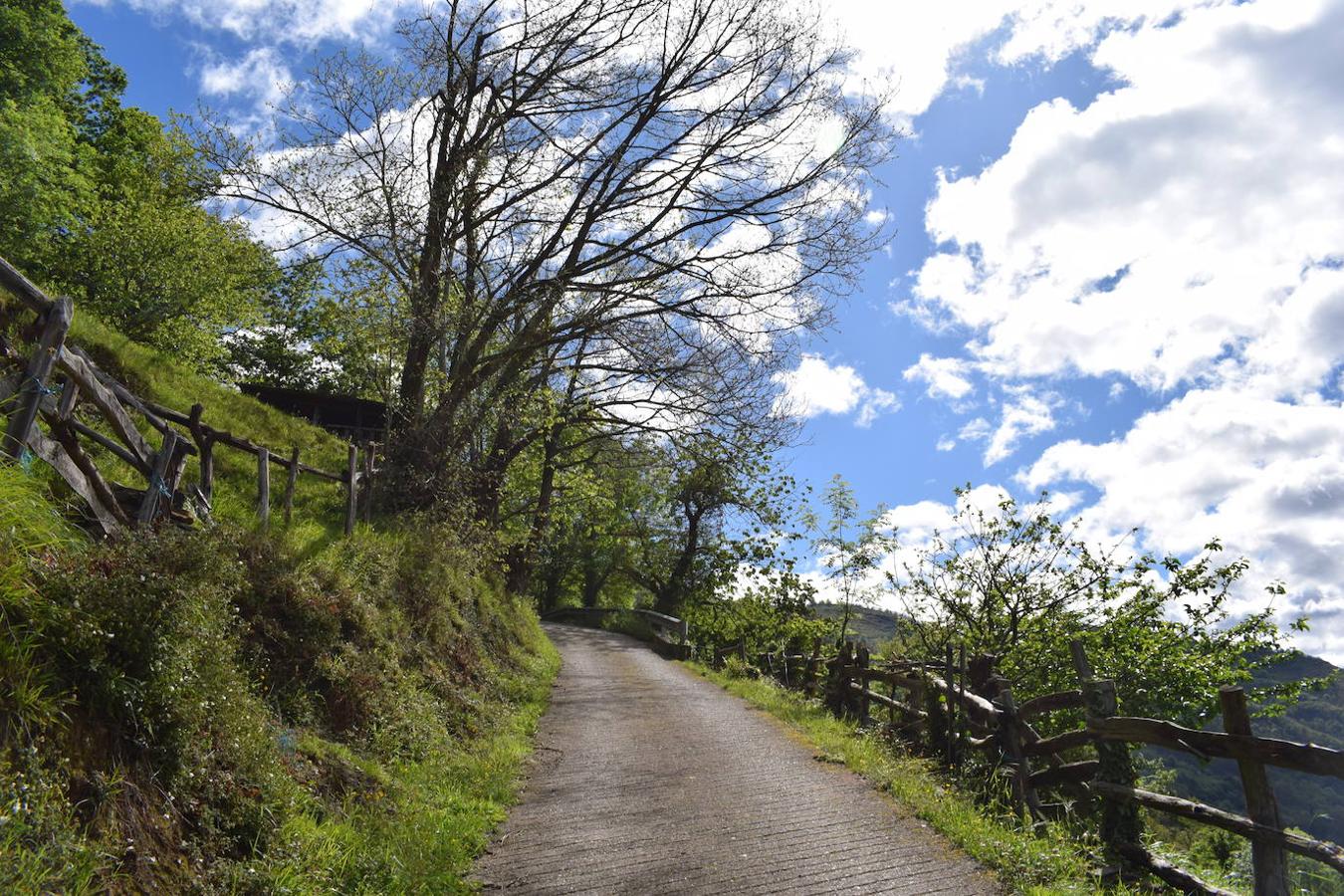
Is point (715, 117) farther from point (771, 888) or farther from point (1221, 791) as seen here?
point (1221, 791)

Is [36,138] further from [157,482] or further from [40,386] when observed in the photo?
[40,386]

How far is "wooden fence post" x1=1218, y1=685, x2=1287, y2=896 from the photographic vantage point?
17.8 feet

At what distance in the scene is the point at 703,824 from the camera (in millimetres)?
6848

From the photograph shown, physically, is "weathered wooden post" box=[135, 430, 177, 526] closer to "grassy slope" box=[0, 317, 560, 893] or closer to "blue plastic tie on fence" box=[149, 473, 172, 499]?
"blue plastic tie on fence" box=[149, 473, 172, 499]

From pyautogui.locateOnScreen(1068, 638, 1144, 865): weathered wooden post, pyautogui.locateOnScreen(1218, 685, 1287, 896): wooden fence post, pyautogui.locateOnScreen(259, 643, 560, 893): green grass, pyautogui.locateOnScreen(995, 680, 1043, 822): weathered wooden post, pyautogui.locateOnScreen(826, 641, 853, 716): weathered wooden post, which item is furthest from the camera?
pyautogui.locateOnScreen(826, 641, 853, 716): weathered wooden post

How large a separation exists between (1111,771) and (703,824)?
376cm

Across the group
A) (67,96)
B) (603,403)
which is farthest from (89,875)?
(67,96)

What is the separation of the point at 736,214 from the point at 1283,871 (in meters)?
12.8

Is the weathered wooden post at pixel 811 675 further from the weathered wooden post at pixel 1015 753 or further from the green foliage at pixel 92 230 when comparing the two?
the green foliage at pixel 92 230

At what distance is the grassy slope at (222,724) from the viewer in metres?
3.56

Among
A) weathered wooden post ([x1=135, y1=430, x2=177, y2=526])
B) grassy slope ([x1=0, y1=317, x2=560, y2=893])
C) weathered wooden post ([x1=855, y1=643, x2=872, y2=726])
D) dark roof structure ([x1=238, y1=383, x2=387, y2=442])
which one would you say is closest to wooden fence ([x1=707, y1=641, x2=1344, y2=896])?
weathered wooden post ([x1=855, y1=643, x2=872, y2=726])

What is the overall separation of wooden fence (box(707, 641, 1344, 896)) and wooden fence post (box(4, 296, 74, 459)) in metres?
7.97

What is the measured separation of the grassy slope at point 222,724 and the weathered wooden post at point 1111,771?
17.2 feet

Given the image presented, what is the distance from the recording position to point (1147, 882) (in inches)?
249
